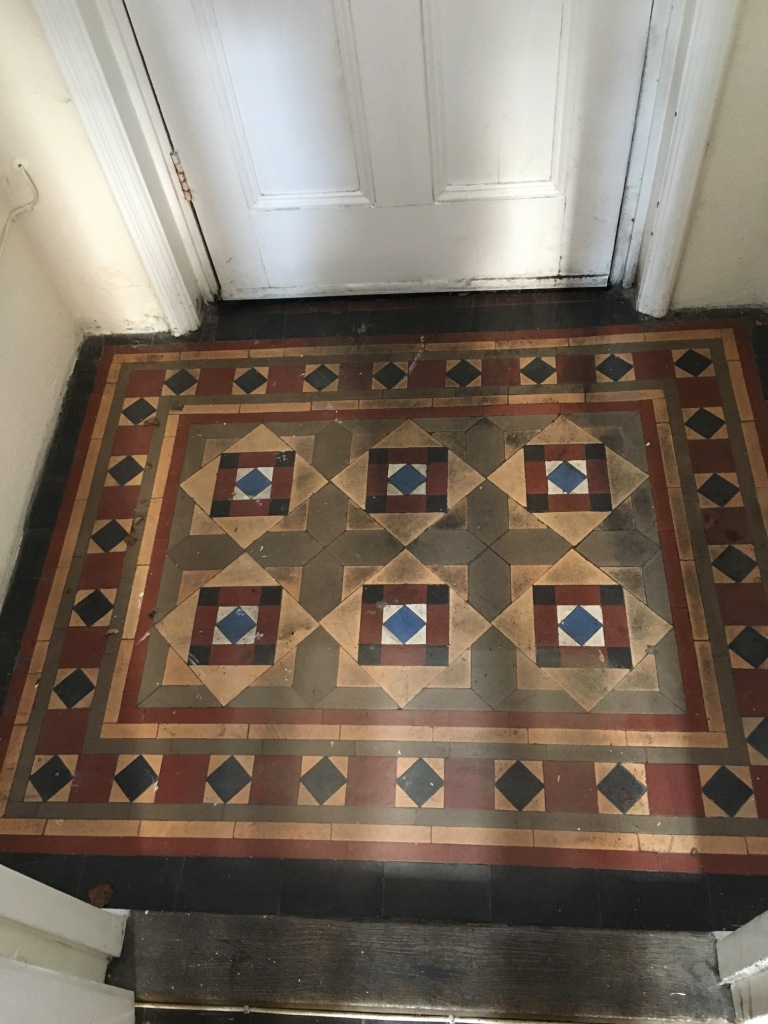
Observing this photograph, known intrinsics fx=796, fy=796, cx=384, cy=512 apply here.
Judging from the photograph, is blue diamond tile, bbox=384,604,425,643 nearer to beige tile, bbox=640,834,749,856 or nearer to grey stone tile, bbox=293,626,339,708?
grey stone tile, bbox=293,626,339,708

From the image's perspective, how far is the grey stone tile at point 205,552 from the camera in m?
2.13

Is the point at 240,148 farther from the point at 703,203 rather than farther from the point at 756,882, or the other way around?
the point at 756,882

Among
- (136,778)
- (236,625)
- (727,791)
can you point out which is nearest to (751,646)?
(727,791)

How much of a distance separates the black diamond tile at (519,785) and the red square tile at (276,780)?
0.46m

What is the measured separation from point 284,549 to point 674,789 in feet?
3.62

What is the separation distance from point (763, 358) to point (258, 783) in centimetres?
179

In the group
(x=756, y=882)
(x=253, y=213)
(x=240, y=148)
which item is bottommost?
(x=756, y=882)

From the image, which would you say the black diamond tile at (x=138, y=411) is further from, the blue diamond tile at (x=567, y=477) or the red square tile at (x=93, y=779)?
the blue diamond tile at (x=567, y=477)

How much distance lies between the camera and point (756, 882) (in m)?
1.62

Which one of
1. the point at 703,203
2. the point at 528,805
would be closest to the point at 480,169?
the point at 703,203

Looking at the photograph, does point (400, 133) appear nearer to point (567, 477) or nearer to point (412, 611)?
point (567, 477)

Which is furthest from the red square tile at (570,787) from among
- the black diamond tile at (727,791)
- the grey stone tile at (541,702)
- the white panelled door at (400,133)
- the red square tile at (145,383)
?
the red square tile at (145,383)

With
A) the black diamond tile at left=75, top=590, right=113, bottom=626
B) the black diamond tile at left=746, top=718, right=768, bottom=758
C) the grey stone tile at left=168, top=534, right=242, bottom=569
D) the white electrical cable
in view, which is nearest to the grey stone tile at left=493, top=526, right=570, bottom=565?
the black diamond tile at left=746, top=718, right=768, bottom=758

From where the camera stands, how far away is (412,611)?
2.00 metres
